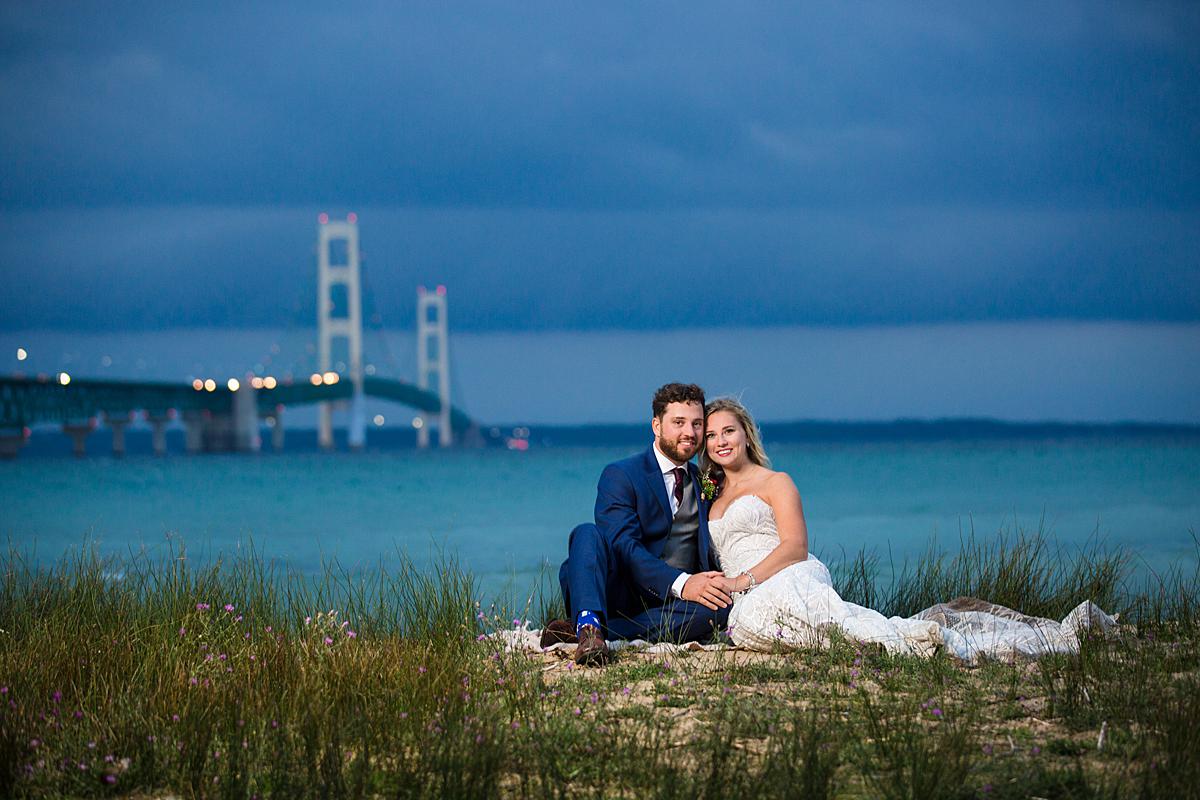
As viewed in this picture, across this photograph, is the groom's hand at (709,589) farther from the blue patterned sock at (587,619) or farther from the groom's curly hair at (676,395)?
the groom's curly hair at (676,395)

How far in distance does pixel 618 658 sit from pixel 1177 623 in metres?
2.34

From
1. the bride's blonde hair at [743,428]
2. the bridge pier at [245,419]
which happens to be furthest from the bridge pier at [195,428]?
the bride's blonde hair at [743,428]

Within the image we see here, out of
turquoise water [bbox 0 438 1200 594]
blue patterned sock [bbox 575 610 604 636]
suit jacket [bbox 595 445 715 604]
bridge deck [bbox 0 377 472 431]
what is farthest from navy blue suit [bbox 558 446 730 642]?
bridge deck [bbox 0 377 472 431]

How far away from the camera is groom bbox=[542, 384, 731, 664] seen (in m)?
4.64

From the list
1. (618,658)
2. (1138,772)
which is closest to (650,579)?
(618,658)

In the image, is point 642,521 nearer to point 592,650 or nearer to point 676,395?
point 676,395

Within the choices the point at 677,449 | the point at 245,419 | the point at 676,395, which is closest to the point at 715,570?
the point at 677,449

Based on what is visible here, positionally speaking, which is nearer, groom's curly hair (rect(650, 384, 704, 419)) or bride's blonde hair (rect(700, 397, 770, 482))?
groom's curly hair (rect(650, 384, 704, 419))

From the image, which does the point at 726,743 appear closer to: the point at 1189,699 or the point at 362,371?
the point at 1189,699

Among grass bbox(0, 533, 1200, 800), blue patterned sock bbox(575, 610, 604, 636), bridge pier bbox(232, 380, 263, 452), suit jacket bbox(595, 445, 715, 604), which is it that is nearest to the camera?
grass bbox(0, 533, 1200, 800)

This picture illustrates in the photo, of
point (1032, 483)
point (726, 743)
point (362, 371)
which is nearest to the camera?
point (726, 743)

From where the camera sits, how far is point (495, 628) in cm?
430

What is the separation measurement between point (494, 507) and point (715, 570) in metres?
23.0

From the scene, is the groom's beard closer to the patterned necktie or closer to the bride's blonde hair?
the patterned necktie
